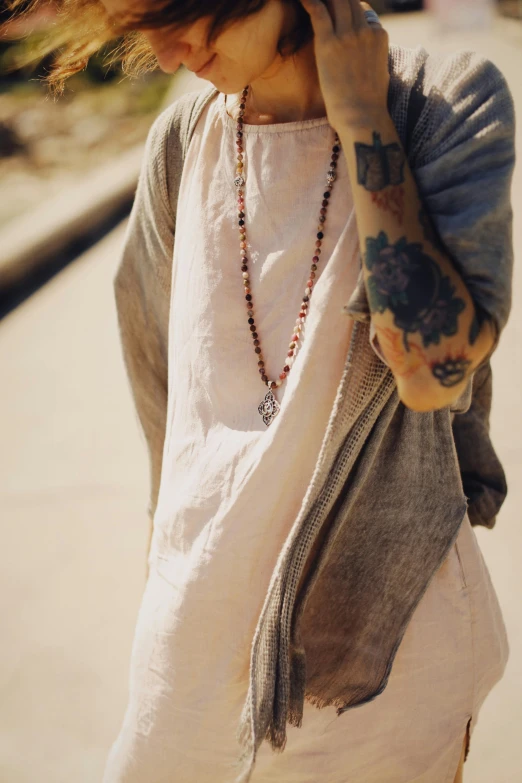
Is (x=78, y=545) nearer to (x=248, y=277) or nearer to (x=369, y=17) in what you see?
(x=248, y=277)

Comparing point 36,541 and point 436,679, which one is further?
point 36,541

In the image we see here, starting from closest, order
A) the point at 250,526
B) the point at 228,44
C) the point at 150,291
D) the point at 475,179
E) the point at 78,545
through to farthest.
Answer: the point at 475,179, the point at 228,44, the point at 250,526, the point at 150,291, the point at 78,545

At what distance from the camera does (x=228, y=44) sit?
3.84 feet

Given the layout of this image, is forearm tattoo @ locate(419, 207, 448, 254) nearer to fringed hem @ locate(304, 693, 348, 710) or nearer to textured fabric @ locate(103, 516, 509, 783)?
textured fabric @ locate(103, 516, 509, 783)

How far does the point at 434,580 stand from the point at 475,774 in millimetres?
1253

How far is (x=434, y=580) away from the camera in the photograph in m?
1.37

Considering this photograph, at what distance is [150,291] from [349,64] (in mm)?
693

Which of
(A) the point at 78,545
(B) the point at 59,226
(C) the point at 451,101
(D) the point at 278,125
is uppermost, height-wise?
(C) the point at 451,101

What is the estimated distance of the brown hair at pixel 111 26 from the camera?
113 cm

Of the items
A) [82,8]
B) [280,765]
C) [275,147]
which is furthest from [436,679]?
[82,8]

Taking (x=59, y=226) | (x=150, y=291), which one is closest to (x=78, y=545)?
(x=150, y=291)

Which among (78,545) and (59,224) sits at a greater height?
(78,545)

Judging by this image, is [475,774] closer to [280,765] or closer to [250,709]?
[280,765]

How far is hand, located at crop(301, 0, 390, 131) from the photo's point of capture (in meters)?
1.12
